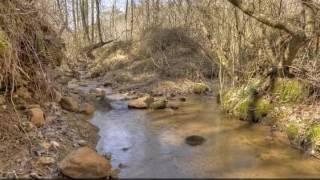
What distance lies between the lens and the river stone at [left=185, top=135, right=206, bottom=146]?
8141 millimetres

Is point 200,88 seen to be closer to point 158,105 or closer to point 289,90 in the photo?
point 158,105

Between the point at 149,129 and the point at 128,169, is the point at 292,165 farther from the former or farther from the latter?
the point at 149,129

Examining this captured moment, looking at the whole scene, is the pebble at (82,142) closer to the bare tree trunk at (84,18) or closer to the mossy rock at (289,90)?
the mossy rock at (289,90)

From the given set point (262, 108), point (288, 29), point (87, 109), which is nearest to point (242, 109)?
point (262, 108)

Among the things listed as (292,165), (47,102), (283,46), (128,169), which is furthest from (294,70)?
(47,102)

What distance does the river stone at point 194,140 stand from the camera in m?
8.14

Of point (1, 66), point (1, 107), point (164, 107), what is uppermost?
point (1, 66)

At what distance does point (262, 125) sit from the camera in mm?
9633

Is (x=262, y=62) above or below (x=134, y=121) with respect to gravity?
above

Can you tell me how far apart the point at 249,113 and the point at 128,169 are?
4.67 meters

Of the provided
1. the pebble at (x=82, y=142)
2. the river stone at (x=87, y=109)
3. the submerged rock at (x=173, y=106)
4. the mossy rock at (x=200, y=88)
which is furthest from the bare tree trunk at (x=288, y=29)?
the mossy rock at (x=200, y=88)

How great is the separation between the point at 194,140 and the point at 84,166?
303cm

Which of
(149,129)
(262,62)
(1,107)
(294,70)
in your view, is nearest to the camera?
(1,107)

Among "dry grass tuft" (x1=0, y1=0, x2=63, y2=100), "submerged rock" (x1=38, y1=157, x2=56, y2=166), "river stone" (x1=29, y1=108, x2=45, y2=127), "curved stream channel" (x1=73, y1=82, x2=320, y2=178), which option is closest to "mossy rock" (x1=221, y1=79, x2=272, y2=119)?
"curved stream channel" (x1=73, y1=82, x2=320, y2=178)
